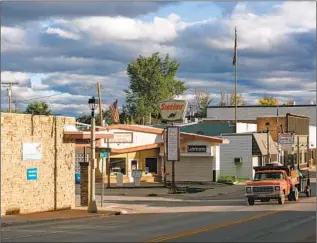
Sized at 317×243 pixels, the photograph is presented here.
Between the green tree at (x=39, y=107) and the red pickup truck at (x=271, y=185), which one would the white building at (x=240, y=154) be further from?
the green tree at (x=39, y=107)

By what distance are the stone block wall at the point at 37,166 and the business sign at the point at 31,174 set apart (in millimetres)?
128

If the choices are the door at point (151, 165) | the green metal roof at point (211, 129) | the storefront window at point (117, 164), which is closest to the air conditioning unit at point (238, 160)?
the door at point (151, 165)

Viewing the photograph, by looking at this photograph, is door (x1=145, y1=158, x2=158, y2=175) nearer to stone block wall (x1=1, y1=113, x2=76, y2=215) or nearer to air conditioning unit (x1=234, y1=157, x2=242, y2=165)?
air conditioning unit (x1=234, y1=157, x2=242, y2=165)

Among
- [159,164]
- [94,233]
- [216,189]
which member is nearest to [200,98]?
[159,164]

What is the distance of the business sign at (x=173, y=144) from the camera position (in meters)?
46.4

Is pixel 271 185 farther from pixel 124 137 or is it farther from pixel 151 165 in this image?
pixel 151 165

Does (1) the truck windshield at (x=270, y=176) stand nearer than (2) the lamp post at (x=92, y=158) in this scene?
No

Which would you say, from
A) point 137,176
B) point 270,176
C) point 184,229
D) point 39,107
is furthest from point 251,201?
point 39,107

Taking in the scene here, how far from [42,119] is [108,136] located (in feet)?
15.6

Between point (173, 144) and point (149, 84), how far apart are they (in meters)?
56.9

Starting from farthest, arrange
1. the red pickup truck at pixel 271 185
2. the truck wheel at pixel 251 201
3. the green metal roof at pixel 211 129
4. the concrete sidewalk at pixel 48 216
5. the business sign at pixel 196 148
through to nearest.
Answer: the green metal roof at pixel 211 129, the business sign at pixel 196 148, the truck wheel at pixel 251 201, the red pickup truck at pixel 271 185, the concrete sidewalk at pixel 48 216

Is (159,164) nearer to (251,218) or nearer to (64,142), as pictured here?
(64,142)

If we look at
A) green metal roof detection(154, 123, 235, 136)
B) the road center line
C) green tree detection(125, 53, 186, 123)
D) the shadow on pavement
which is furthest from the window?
green tree detection(125, 53, 186, 123)

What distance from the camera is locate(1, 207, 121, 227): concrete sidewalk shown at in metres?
25.6
